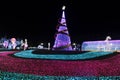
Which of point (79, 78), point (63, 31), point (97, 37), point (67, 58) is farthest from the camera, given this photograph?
point (97, 37)

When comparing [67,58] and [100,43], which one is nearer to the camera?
[67,58]

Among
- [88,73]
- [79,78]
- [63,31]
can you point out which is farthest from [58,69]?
[63,31]

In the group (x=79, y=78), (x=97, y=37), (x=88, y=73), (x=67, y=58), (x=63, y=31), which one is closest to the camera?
(x=79, y=78)

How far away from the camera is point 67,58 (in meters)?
13.3

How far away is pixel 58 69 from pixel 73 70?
67 cm

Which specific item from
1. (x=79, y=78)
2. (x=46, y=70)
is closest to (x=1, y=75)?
(x=46, y=70)

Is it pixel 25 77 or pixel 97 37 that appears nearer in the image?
pixel 25 77

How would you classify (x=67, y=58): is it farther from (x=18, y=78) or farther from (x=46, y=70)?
A: (x=18, y=78)

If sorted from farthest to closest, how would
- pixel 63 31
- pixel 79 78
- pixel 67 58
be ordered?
pixel 63 31
pixel 67 58
pixel 79 78

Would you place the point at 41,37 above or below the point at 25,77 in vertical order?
above

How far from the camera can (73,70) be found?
9.84 m

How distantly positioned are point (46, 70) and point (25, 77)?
181 centimetres

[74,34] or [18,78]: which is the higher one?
[74,34]

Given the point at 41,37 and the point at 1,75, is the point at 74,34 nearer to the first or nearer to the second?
→ the point at 41,37
